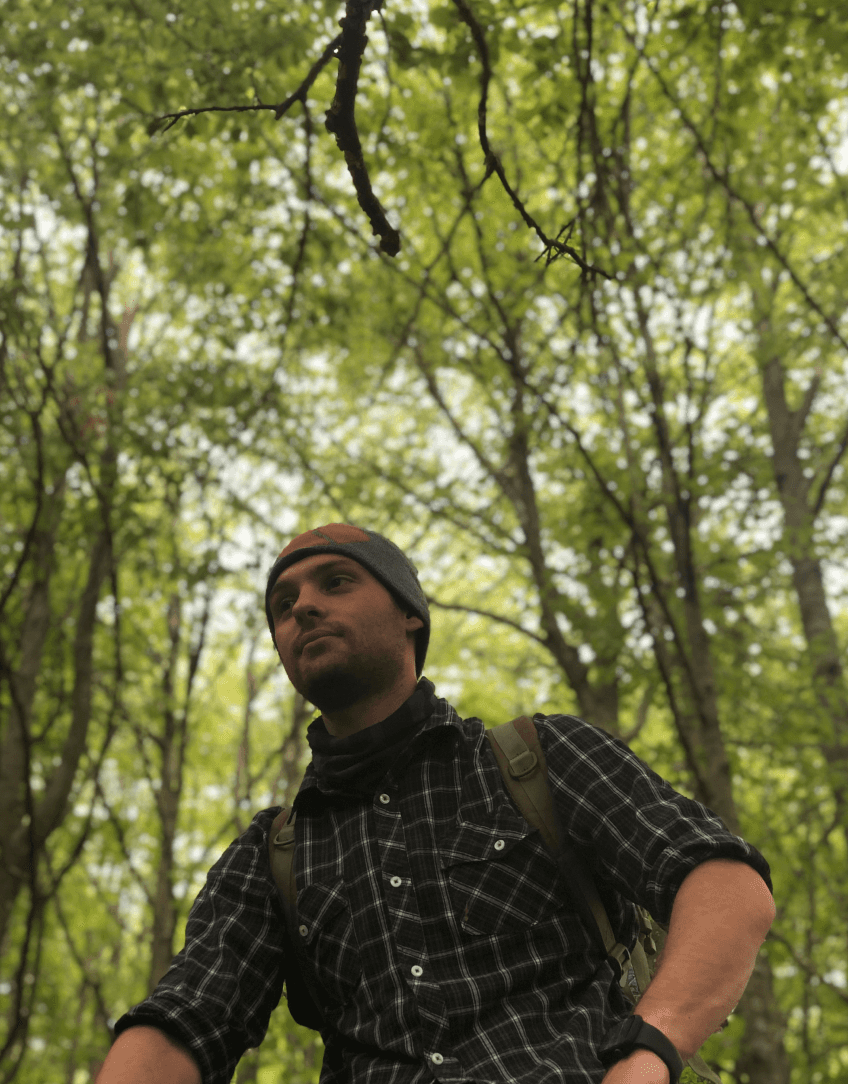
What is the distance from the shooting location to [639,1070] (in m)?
1.39

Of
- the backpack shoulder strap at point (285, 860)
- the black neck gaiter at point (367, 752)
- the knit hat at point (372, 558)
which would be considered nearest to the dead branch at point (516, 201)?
the knit hat at point (372, 558)

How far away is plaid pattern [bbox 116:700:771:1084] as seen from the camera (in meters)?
1.65

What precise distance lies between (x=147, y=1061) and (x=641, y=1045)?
988 mm

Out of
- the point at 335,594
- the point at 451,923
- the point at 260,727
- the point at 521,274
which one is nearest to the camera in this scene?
the point at 451,923

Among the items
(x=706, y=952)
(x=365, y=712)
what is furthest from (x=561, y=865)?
(x=365, y=712)

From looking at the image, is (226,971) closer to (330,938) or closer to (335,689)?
(330,938)

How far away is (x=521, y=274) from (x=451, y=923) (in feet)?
16.4

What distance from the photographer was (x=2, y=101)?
6.33 meters

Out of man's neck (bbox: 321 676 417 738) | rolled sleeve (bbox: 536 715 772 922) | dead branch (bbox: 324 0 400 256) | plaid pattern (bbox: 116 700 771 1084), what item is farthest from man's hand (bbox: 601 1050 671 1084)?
dead branch (bbox: 324 0 400 256)

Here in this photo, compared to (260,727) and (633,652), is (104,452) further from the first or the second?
(260,727)

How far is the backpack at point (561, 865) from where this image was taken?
5.95ft

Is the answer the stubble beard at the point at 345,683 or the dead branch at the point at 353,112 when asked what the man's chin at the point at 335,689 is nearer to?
the stubble beard at the point at 345,683

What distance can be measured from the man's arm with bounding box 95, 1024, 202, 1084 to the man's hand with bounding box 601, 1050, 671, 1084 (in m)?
0.89

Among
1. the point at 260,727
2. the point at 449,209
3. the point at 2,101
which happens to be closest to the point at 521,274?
the point at 449,209
